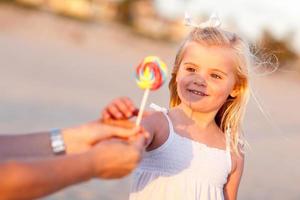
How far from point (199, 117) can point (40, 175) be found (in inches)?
65.2

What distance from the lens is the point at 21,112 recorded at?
1228 cm

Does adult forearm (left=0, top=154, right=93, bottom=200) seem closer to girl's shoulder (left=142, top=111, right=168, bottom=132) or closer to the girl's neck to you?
girl's shoulder (left=142, top=111, right=168, bottom=132)

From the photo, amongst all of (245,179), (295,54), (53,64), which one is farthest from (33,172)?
(295,54)

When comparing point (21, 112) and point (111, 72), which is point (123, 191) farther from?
point (111, 72)

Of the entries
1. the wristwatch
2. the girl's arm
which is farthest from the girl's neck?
the wristwatch

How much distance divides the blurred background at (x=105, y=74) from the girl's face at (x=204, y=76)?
34 centimetres

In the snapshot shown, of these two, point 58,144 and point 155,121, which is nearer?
point 58,144

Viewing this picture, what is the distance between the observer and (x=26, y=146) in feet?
9.32

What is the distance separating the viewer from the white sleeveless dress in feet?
11.4

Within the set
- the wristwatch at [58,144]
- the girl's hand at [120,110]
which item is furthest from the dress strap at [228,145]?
the wristwatch at [58,144]

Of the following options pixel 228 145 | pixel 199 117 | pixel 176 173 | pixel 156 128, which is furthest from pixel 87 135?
pixel 228 145

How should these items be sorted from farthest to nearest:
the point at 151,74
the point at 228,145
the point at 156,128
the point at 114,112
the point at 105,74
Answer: the point at 105,74
the point at 228,145
the point at 156,128
the point at 151,74
the point at 114,112

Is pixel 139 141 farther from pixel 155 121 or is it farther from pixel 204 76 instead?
pixel 204 76

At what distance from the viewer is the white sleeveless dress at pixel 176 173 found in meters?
3.48
